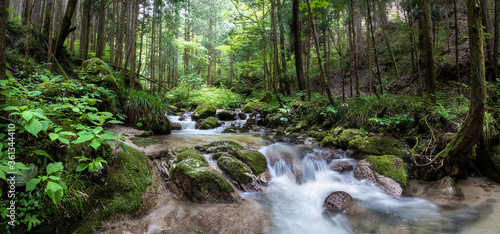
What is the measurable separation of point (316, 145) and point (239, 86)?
600 inches

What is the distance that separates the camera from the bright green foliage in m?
7.13

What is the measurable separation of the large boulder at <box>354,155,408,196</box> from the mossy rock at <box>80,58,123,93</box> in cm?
746

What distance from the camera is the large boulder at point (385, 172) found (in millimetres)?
4582

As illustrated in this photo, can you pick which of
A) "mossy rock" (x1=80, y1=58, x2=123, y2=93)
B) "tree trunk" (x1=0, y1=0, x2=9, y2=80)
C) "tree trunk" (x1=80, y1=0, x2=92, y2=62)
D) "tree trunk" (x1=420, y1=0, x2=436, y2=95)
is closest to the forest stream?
"tree trunk" (x1=0, y1=0, x2=9, y2=80)

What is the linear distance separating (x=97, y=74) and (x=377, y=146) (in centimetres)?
842

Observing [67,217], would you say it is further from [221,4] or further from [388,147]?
[221,4]

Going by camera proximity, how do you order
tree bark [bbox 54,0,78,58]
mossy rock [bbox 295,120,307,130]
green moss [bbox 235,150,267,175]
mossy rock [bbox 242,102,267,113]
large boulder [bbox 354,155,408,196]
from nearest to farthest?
large boulder [bbox 354,155,408,196], green moss [bbox 235,150,267,175], tree bark [bbox 54,0,78,58], mossy rock [bbox 295,120,307,130], mossy rock [bbox 242,102,267,113]

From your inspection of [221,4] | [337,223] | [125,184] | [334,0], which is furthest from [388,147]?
[221,4]

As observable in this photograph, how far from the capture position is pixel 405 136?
6105 millimetres

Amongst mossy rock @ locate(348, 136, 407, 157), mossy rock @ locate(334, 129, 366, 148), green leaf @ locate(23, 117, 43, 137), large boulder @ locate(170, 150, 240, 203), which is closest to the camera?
green leaf @ locate(23, 117, 43, 137)

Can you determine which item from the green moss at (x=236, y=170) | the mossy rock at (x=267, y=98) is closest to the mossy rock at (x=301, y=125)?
the green moss at (x=236, y=170)

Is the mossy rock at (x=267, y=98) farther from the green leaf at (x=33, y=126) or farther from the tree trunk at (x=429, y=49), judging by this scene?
the green leaf at (x=33, y=126)

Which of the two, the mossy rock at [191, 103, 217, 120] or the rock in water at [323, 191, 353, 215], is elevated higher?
the mossy rock at [191, 103, 217, 120]

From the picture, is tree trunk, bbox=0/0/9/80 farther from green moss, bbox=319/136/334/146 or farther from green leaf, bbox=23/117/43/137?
green moss, bbox=319/136/334/146
